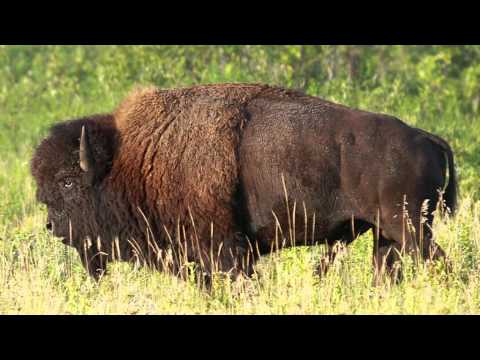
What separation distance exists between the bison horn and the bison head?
5 centimetres

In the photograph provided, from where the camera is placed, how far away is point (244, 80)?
1380cm

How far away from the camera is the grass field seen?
702cm

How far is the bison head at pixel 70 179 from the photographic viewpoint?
8.09m

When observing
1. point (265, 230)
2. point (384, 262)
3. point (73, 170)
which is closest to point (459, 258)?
point (384, 262)

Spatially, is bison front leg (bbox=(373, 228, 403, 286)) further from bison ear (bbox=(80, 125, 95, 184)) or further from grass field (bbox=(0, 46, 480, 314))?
bison ear (bbox=(80, 125, 95, 184))

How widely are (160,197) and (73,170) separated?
0.90 meters

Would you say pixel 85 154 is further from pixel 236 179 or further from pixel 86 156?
pixel 236 179

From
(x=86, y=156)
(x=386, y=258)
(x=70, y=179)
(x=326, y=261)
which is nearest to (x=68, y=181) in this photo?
(x=70, y=179)

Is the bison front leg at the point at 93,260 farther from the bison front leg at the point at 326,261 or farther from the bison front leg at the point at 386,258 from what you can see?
the bison front leg at the point at 386,258

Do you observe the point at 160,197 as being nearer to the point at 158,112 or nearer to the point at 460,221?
the point at 158,112

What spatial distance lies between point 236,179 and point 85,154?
4.44 ft

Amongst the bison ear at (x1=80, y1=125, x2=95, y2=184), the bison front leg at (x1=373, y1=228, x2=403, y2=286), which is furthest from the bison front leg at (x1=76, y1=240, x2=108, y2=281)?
the bison front leg at (x1=373, y1=228, x2=403, y2=286)

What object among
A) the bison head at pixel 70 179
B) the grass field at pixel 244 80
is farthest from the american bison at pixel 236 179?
the grass field at pixel 244 80

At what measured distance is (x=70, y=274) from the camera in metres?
8.56
